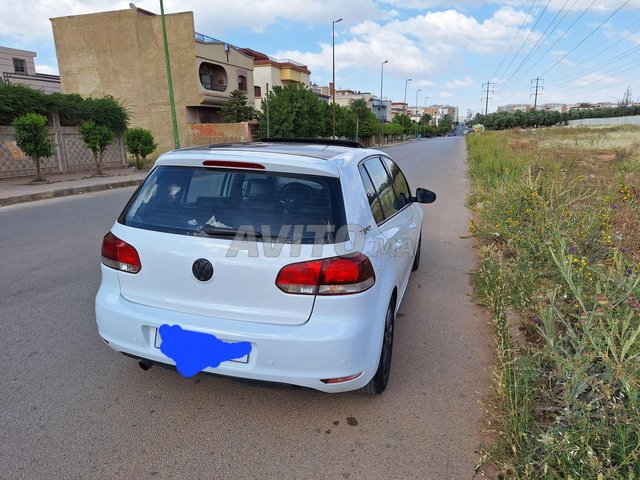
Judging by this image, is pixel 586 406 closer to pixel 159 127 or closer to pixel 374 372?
pixel 374 372

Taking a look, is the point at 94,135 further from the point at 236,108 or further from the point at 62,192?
the point at 236,108

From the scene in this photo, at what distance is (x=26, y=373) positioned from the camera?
3031mm

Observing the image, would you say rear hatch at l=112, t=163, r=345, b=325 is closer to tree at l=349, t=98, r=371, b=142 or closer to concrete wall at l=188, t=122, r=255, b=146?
concrete wall at l=188, t=122, r=255, b=146

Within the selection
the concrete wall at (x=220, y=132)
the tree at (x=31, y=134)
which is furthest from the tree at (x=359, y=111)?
the tree at (x=31, y=134)

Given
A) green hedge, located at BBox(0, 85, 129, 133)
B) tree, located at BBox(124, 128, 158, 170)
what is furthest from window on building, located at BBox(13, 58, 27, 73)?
tree, located at BBox(124, 128, 158, 170)

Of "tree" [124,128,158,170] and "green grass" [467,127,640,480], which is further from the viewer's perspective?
"tree" [124,128,158,170]

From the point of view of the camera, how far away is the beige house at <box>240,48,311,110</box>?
52.3 m

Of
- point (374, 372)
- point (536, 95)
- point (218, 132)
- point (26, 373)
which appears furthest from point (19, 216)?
point (536, 95)

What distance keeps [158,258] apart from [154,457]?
106 centimetres

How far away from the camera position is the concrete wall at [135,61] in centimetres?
3291

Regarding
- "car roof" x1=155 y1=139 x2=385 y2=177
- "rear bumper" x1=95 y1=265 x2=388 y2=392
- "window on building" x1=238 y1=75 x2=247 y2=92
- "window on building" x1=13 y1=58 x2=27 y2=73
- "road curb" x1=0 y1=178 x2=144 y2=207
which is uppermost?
"window on building" x1=13 y1=58 x2=27 y2=73

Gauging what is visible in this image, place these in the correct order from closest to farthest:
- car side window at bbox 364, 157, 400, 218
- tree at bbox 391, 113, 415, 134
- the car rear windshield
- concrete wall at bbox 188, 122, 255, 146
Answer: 1. the car rear windshield
2. car side window at bbox 364, 157, 400, 218
3. concrete wall at bbox 188, 122, 255, 146
4. tree at bbox 391, 113, 415, 134

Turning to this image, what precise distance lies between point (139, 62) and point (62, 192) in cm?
2487

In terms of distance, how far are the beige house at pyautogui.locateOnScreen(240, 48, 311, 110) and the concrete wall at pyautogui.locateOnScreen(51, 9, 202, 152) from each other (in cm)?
1722
